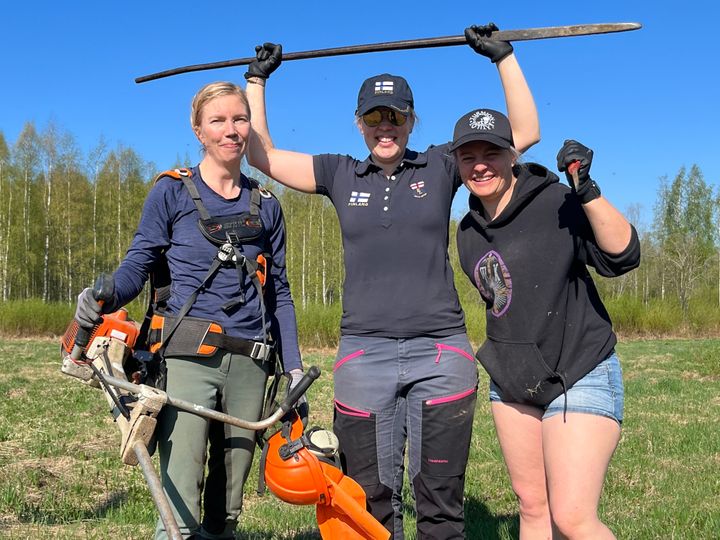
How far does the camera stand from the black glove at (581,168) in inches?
109

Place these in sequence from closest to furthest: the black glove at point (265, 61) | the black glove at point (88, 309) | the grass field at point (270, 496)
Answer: the black glove at point (88, 309) → the black glove at point (265, 61) → the grass field at point (270, 496)

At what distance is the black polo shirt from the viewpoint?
11.3 ft

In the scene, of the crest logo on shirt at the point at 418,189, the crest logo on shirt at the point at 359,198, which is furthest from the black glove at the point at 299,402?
the crest logo on shirt at the point at 418,189

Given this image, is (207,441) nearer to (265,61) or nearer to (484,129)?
(484,129)

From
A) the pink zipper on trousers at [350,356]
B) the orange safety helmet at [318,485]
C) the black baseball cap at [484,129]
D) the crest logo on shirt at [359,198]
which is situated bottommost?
the orange safety helmet at [318,485]

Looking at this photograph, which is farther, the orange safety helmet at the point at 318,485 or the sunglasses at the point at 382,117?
the sunglasses at the point at 382,117

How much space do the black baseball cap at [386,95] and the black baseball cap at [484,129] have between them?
360 millimetres

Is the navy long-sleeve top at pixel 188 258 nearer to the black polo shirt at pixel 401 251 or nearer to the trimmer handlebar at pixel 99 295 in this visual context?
the trimmer handlebar at pixel 99 295

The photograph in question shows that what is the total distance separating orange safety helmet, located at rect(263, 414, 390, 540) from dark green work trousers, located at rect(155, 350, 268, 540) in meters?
0.19

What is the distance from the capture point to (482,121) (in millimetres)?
3189

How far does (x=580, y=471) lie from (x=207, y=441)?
167 cm

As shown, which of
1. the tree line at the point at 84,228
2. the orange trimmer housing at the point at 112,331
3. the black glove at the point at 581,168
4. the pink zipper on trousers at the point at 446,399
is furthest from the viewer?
the tree line at the point at 84,228

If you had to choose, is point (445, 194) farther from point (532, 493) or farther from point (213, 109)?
point (532, 493)

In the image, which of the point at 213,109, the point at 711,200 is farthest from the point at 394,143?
the point at 711,200
